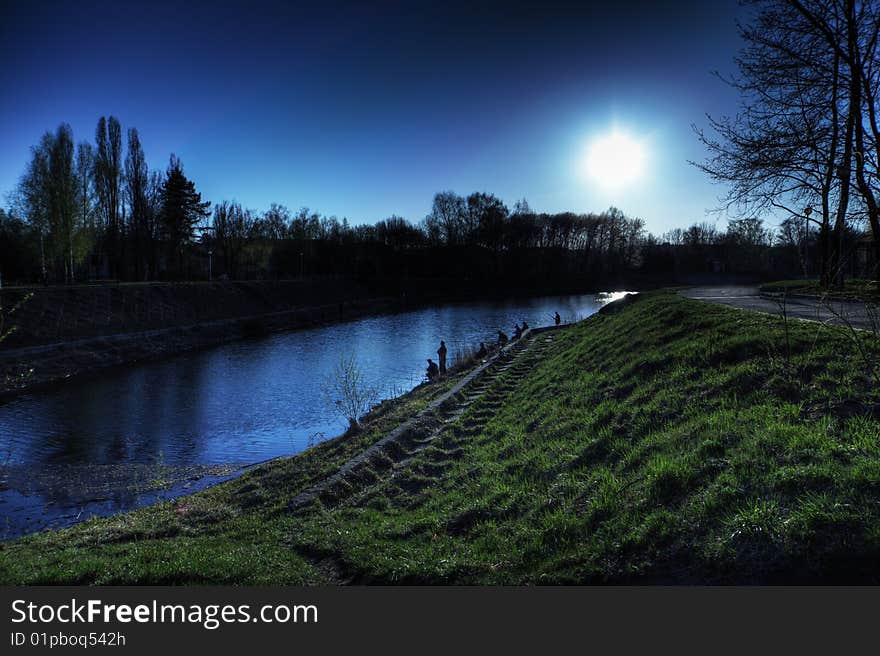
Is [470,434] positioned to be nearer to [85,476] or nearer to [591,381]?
[591,381]

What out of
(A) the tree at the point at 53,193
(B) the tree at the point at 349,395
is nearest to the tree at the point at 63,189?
(A) the tree at the point at 53,193

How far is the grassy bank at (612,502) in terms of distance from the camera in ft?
12.1

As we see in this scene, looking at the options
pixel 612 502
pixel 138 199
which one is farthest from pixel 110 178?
pixel 612 502

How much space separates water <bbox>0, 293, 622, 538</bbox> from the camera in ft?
38.4

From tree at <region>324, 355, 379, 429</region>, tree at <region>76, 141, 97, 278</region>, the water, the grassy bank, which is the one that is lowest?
the water

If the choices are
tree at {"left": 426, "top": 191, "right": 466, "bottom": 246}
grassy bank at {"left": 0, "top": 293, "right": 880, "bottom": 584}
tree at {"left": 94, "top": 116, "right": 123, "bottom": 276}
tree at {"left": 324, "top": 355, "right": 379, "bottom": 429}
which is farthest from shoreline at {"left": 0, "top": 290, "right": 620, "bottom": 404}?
tree at {"left": 426, "top": 191, "right": 466, "bottom": 246}

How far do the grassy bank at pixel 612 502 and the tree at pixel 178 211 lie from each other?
195 ft

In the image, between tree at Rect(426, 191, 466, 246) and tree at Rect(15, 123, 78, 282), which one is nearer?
tree at Rect(15, 123, 78, 282)

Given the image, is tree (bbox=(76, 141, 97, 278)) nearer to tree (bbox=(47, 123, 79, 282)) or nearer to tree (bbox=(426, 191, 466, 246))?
tree (bbox=(47, 123, 79, 282))

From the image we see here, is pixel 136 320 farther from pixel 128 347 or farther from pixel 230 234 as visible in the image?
pixel 230 234

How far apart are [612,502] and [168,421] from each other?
18.3 metres

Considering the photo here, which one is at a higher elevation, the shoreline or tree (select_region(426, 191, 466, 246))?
tree (select_region(426, 191, 466, 246))

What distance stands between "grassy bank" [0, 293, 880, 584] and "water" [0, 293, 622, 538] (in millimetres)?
3692

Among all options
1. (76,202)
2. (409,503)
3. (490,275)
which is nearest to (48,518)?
(409,503)
